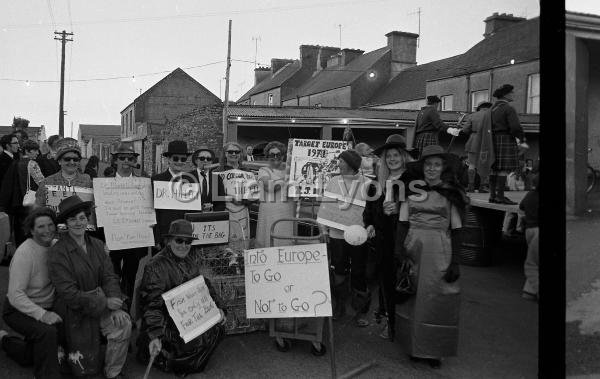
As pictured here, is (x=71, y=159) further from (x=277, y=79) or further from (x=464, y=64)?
(x=277, y=79)

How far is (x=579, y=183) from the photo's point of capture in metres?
4.55

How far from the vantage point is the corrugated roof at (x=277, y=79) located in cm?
4541

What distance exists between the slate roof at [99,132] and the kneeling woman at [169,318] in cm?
→ 7961

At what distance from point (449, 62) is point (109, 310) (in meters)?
30.0

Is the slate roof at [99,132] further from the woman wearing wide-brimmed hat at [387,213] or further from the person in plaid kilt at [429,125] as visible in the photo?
the woman wearing wide-brimmed hat at [387,213]

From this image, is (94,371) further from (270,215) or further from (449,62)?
(449,62)

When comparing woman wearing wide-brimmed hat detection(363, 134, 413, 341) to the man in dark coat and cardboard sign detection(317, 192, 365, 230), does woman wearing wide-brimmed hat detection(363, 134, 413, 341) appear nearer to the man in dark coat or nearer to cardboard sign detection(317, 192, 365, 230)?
cardboard sign detection(317, 192, 365, 230)

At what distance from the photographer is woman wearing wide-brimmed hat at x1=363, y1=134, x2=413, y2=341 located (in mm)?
4883

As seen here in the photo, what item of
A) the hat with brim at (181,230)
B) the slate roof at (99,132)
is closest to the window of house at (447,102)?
the hat with brim at (181,230)

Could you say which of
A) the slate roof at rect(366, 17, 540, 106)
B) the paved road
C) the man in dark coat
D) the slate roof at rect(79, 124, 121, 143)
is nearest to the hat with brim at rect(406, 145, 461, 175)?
the paved road

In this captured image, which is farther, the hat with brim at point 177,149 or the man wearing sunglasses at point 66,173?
the hat with brim at point 177,149

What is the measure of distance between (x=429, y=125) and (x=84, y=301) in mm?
5531

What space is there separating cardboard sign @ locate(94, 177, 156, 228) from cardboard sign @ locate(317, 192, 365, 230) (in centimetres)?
189

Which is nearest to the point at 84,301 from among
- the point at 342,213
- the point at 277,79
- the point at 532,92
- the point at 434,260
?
the point at 342,213
